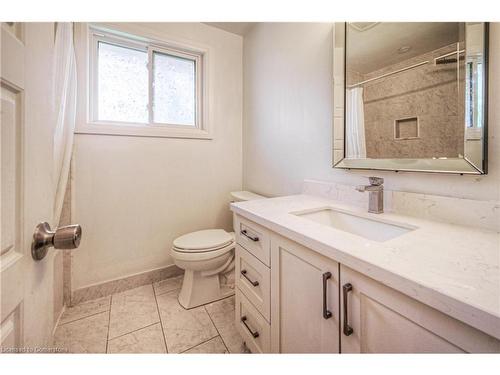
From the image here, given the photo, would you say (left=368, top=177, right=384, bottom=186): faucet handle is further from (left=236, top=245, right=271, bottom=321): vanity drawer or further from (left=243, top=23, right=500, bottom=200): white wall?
(left=236, top=245, right=271, bottom=321): vanity drawer

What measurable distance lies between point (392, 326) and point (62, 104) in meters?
→ 1.78

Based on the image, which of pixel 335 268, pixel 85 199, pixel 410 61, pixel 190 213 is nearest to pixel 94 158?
pixel 85 199

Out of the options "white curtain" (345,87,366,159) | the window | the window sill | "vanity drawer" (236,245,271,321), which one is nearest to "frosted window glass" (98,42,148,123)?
the window

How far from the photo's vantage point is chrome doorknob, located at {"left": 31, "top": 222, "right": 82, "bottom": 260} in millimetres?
469

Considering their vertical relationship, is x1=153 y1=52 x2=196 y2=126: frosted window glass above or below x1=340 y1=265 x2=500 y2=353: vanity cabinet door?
above

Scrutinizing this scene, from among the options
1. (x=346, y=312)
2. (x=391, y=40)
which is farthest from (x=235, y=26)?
(x=346, y=312)

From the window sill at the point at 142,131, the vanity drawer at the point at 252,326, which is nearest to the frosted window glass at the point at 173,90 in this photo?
the window sill at the point at 142,131

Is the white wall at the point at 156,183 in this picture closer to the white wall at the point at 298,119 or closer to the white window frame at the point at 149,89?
the white window frame at the point at 149,89

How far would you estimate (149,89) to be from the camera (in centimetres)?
190

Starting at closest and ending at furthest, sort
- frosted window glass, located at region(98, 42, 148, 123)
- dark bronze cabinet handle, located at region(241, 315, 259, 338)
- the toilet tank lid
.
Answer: dark bronze cabinet handle, located at region(241, 315, 259, 338)
frosted window glass, located at region(98, 42, 148, 123)
the toilet tank lid

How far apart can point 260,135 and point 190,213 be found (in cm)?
94

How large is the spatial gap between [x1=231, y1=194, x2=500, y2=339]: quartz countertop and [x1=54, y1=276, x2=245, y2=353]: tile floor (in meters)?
0.88

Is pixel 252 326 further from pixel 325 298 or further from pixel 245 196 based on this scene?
pixel 245 196

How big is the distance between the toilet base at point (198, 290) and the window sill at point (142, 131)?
1.11 metres
